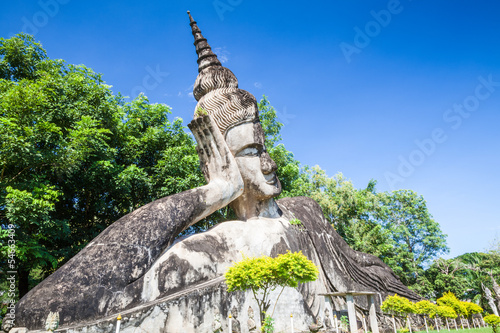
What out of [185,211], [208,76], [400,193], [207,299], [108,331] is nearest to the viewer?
[108,331]

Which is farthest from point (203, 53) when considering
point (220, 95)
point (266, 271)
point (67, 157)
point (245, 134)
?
point (266, 271)

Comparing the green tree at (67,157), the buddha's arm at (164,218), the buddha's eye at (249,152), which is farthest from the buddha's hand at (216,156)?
the green tree at (67,157)

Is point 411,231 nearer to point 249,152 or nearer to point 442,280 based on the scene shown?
point 442,280

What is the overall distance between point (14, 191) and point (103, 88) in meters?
6.21

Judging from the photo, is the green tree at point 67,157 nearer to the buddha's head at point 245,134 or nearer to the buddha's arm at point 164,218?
the buddha's arm at point 164,218

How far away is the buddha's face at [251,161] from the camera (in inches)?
386

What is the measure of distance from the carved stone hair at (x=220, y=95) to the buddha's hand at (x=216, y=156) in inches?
26.5

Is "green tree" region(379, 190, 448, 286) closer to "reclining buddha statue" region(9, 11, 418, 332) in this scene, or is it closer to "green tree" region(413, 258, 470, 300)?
"green tree" region(413, 258, 470, 300)

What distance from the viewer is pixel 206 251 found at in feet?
25.3

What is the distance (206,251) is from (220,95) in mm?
4807

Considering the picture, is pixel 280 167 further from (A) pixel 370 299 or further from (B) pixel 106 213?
(A) pixel 370 299

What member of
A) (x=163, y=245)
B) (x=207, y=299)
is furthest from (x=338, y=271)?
(x=163, y=245)

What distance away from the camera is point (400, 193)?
963 inches

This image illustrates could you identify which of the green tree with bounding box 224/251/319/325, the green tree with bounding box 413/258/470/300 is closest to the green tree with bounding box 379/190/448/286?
the green tree with bounding box 413/258/470/300
